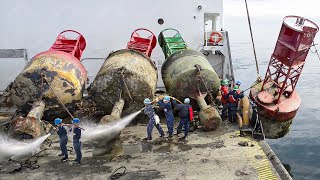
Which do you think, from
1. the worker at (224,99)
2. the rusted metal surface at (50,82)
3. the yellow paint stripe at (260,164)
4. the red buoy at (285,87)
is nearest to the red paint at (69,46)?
the rusted metal surface at (50,82)

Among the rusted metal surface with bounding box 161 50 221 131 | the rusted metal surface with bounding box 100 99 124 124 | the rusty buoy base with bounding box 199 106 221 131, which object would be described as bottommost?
the rusty buoy base with bounding box 199 106 221 131

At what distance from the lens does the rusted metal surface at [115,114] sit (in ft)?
30.9

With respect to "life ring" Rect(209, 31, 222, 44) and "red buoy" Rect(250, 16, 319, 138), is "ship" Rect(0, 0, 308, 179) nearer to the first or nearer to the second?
"life ring" Rect(209, 31, 222, 44)

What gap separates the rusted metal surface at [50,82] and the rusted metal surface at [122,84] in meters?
0.73

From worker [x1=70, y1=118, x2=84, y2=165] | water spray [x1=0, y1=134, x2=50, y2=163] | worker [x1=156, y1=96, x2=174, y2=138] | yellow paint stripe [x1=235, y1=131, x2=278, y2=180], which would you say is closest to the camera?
yellow paint stripe [x1=235, y1=131, x2=278, y2=180]

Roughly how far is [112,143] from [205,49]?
320 inches

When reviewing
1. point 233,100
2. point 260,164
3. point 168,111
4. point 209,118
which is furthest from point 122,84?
point 260,164

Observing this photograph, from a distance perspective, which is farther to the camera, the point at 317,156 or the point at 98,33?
the point at 98,33

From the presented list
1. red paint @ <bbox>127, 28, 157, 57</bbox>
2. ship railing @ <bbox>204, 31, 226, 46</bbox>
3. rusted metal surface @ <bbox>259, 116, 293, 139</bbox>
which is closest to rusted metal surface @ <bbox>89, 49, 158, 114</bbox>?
red paint @ <bbox>127, 28, 157, 57</bbox>

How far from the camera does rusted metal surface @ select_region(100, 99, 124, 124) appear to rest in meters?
9.43

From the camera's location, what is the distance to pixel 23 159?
9.20 metres

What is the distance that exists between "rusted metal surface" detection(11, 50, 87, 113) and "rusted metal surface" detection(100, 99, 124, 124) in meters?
1.67

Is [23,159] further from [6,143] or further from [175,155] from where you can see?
[175,155]

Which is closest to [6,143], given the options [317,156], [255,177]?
[255,177]
